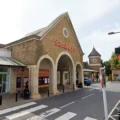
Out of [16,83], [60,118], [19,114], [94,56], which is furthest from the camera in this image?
[94,56]

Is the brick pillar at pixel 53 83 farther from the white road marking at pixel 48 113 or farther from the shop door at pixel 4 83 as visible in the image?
the white road marking at pixel 48 113

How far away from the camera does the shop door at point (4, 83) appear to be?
22.4 meters

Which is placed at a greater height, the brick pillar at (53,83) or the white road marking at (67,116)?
Result: the brick pillar at (53,83)

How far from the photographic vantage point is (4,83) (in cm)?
2284

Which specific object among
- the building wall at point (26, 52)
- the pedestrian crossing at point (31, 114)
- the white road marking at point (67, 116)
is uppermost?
the building wall at point (26, 52)

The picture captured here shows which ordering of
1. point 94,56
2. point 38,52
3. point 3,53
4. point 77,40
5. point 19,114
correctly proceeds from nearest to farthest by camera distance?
point 19,114
point 38,52
point 3,53
point 77,40
point 94,56

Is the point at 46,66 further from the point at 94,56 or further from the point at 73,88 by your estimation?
the point at 94,56

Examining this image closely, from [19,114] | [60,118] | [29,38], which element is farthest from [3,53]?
[60,118]

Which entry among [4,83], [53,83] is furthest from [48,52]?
[4,83]

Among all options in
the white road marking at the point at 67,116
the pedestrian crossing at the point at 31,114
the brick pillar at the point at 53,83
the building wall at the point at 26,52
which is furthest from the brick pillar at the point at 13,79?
the white road marking at the point at 67,116

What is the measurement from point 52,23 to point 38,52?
626 cm

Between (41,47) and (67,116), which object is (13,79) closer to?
(41,47)

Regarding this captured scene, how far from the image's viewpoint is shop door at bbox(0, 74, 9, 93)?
22406mm

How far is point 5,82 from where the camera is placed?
2297cm
